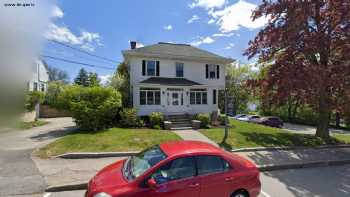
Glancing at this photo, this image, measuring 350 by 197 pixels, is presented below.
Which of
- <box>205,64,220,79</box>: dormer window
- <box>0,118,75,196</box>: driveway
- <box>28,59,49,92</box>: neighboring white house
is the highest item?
<box>205,64,220,79</box>: dormer window

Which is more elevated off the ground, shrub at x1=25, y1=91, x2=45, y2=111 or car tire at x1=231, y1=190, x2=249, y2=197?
shrub at x1=25, y1=91, x2=45, y2=111

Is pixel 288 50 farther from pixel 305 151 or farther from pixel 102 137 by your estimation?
pixel 102 137

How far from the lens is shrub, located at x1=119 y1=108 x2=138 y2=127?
1566 cm

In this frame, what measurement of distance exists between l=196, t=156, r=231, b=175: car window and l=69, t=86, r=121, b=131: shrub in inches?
415

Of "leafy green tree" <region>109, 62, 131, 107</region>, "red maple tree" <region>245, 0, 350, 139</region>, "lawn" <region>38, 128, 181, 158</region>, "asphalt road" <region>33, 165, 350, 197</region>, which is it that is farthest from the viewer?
"leafy green tree" <region>109, 62, 131, 107</region>

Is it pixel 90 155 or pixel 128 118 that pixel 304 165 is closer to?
pixel 90 155

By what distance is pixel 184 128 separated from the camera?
1603cm

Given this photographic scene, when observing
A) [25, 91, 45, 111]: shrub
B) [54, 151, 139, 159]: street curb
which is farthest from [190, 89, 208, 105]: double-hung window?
[25, 91, 45, 111]: shrub

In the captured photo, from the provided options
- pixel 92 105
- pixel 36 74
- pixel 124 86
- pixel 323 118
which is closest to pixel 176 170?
pixel 36 74

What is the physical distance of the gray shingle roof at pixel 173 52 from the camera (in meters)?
18.6

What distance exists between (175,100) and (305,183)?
44.1ft

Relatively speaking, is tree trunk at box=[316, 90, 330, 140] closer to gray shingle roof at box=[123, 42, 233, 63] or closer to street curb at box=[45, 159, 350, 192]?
street curb at box=[45, 159, 350, 192]

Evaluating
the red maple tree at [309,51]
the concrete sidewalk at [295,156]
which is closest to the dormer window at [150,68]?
the red maple tree at [309,51]

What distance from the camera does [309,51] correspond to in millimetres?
12641
